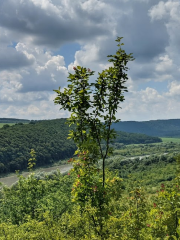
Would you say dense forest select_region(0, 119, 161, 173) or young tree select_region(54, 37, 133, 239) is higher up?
young tree select_region(54, 37, 133, 239)

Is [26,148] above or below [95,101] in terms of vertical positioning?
below

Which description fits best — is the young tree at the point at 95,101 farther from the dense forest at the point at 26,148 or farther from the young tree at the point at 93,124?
the dense forest at the point at 26,148

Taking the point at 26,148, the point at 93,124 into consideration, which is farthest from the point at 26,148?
the point at 93,124

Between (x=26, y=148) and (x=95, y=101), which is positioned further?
(x=26, y=148)

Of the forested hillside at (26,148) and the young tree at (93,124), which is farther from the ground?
the young tree at (93,124)

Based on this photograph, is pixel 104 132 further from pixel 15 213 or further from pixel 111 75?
pixel 15 213

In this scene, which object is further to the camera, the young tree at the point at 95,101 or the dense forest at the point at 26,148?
the dense forest at the point at 26,148

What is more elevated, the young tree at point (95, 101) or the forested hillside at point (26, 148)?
the young tree at point (95, 101)

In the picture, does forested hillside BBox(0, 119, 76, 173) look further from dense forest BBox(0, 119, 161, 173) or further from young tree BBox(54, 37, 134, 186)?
young tree BBox(54, 37, 134, 186)

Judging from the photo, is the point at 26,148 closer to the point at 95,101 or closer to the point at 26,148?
the point at 26,148

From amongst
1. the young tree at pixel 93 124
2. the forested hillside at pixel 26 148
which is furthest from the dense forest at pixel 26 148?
the young tree at pixel 93 124

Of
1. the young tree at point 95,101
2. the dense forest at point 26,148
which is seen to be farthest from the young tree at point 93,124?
the dense forest at point 26,148

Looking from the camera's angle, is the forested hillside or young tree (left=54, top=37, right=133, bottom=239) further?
the forested hillside

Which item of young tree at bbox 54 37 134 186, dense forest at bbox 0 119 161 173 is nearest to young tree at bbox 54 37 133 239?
young tree at bbox 54 37 134 186
